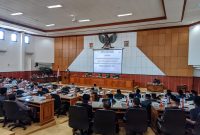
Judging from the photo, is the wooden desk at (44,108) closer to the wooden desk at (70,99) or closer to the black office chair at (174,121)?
the wooden desk at (70,99)

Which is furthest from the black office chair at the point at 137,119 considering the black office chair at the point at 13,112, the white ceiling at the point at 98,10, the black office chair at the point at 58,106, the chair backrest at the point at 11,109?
the white ceiling at the point at 98,10

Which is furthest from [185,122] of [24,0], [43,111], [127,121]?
[24,0]

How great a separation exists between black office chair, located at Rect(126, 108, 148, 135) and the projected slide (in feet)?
38.7

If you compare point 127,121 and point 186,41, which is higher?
point 186,41

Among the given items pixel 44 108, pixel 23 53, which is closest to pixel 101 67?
pixel 23 53

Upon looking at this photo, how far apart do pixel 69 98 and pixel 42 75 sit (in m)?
12.0

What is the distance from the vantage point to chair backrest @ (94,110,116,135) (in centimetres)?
468

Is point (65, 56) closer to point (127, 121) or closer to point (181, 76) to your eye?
point (181, 76)

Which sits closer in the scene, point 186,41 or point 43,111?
point 43,111

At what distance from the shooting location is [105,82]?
16234 mm

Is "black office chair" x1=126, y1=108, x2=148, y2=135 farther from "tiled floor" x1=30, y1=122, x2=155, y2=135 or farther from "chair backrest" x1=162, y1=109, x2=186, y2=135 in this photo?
"tiled floor" x1=30, y1=122, x2=155, y2=135

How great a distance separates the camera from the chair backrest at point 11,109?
578 cm

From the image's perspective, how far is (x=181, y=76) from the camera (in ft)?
46.3

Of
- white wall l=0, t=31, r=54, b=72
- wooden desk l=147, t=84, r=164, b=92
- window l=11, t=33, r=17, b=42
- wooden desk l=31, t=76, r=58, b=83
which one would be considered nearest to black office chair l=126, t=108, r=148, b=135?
wooden desk l=147, t=84, r=164, b=92
